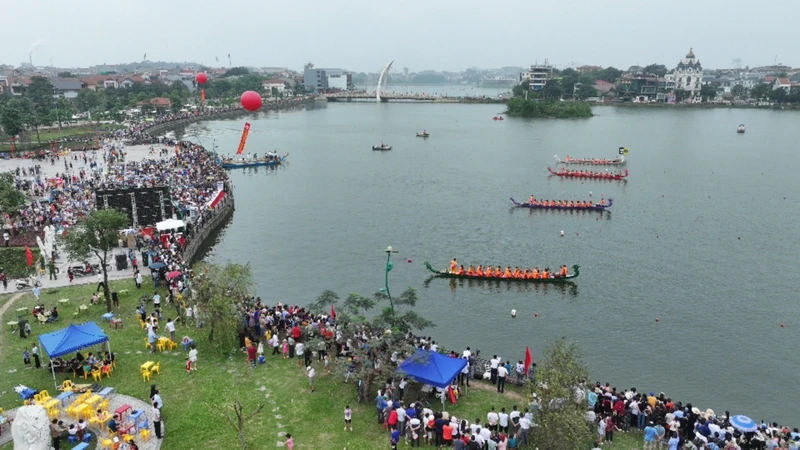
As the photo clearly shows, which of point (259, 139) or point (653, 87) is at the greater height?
point (653, 87)

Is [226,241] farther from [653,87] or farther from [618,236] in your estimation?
[653,87]

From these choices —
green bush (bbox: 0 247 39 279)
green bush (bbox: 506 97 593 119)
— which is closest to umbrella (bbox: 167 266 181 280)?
green bush (bbox: 0 247 39 279)

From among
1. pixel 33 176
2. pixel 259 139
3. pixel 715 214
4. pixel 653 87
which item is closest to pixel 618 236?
pixel 715 214

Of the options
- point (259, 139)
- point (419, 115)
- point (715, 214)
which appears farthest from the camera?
point (419, 115)

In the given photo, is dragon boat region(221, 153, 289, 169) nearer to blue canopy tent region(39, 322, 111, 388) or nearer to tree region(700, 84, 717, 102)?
blue canopy tent region(39, 322, 111, 388)

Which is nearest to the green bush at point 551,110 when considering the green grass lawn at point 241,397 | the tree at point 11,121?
the tree at point 11,121

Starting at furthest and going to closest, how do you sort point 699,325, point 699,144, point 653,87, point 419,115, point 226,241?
point 653,87, point 419,115, point 699,144, point 226,241, point 699,325

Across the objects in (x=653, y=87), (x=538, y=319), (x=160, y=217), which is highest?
(x=653, y=87)

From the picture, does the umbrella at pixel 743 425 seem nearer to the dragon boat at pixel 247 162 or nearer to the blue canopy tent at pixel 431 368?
the blue canopy tent at pixel 431 368
